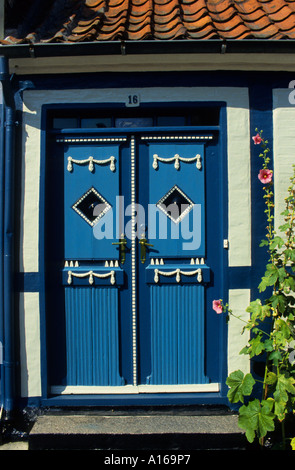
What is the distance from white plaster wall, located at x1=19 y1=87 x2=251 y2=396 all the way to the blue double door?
0.58ft

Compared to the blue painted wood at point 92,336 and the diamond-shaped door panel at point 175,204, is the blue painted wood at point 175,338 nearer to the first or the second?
the blue painted wood at point 92,336

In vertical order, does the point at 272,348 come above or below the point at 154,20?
below

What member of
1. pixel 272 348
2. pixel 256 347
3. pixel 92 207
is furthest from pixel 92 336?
pixel 272 348

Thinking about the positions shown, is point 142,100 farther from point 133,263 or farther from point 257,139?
point 133,263

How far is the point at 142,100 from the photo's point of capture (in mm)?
3633

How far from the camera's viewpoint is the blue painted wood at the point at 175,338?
3752 mm

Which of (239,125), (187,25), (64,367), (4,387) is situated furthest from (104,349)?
(187,25)

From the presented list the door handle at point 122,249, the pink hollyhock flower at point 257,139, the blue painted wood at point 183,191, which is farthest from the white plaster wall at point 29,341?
the pink hollyhock flower at point 257,139

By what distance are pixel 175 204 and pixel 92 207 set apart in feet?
2.47

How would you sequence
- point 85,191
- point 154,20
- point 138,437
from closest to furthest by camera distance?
1. point 138,437
2. point 154,20
3. point 85,191

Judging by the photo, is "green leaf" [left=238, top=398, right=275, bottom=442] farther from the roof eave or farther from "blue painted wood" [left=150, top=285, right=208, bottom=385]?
the roof eave

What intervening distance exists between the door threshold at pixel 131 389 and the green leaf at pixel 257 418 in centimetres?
69
